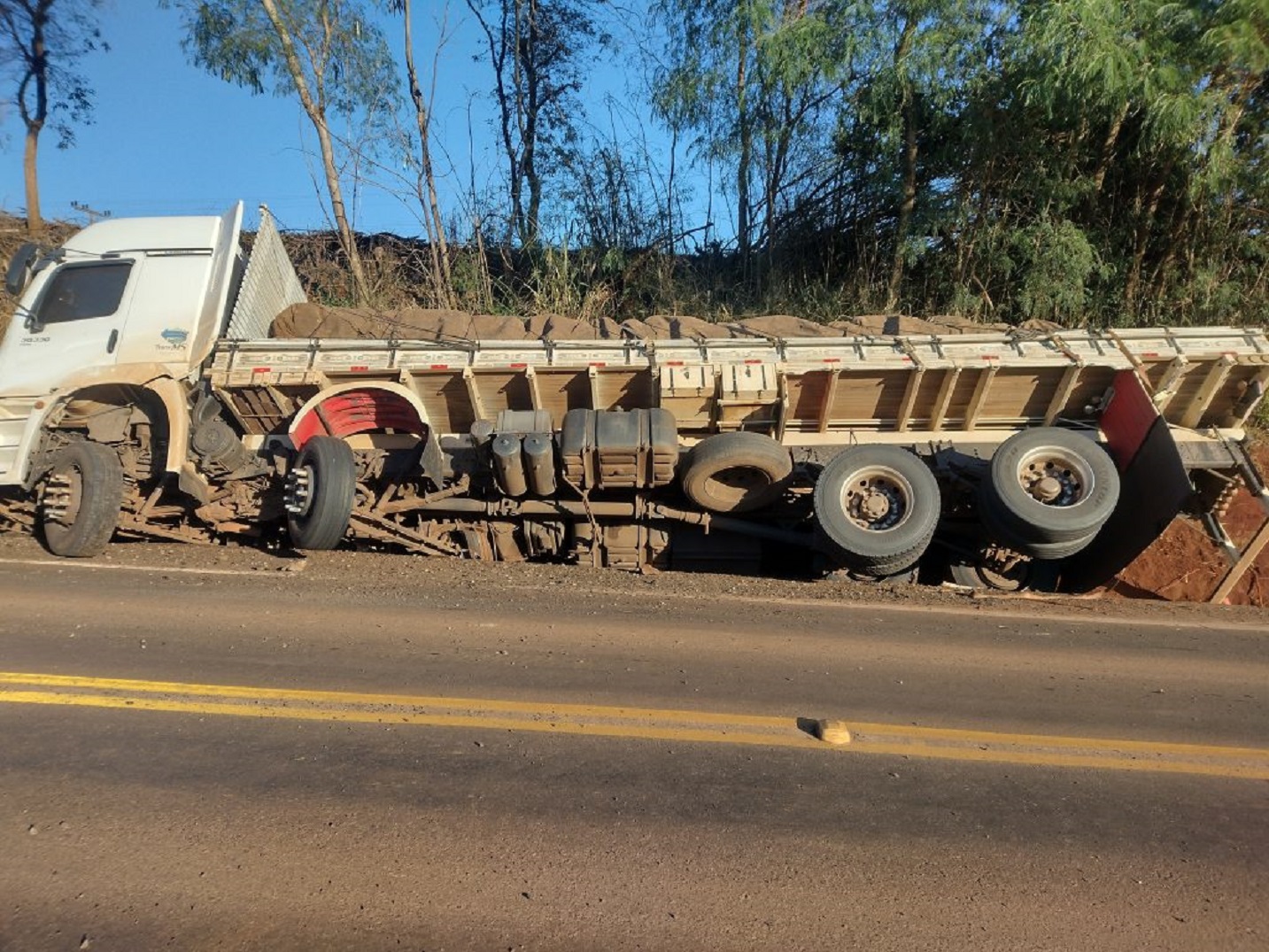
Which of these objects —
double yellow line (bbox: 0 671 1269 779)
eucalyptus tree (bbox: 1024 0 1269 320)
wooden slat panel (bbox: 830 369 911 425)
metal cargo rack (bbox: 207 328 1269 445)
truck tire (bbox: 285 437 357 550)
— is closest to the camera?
double yellow line (bbox: 0 671 1269 779)

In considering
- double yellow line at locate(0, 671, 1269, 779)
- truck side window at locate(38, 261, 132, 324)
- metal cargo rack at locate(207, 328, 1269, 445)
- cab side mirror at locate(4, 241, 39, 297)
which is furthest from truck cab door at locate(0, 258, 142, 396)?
double yellow line at locate(0, 671, 1269, 779)

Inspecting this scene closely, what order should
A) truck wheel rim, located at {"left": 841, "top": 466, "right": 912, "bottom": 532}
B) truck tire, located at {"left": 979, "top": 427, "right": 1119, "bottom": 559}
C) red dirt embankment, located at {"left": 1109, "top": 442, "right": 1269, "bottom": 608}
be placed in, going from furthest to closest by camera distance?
red dirt embankment, located at {"left": 1109, "top": 442, "right": 1269, "bottom": 608} → truck wheel rim, located at {"left": 841, "top": 466, "right": 912, "bottom": 532} → truck tire, located at {"left": 979, "top": 427, "right": 1119, "bottom": 559}

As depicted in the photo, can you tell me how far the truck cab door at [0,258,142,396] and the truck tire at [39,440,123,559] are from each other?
825mm

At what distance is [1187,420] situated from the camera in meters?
8.60

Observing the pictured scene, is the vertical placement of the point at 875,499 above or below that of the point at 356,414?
below

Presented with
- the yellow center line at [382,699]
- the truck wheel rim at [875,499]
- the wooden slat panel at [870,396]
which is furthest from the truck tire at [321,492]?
the wooden slat panel at [870,396]

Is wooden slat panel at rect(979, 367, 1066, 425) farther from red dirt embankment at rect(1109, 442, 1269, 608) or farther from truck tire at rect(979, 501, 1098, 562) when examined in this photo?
red dirt embankment at rect(1109, 442, 1269, 608)

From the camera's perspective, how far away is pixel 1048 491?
7578 millimetres

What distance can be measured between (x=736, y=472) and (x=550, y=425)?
6.22 ft

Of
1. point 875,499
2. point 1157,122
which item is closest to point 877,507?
point 875,499

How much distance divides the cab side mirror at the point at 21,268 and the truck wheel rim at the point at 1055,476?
9.99 m

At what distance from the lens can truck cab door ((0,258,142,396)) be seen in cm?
842

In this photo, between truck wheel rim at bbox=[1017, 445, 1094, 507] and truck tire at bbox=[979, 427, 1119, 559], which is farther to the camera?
truck wheel rim at bbox=[1017, 445, 1094, 507]

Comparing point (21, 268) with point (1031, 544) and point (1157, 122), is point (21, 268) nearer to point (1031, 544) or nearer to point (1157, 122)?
point (1031, 544)
